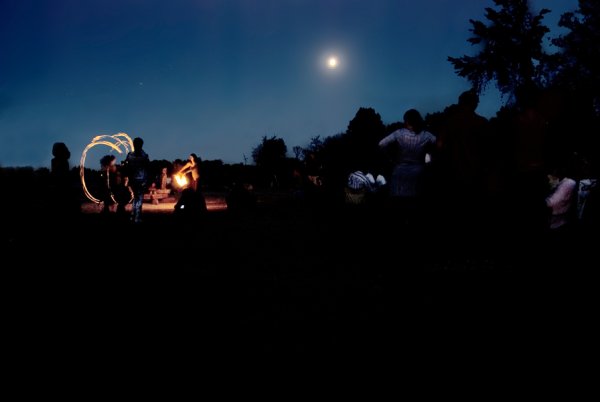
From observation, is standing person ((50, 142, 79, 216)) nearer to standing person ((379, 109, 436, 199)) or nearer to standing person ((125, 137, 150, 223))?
standing person ((125, 137, 150, 223))

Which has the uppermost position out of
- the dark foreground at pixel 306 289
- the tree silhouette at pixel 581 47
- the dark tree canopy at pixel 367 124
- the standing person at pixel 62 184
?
the tree silhouette at pixel 581 47

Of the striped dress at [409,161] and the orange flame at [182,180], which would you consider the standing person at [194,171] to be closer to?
the orange flame at [182,180]

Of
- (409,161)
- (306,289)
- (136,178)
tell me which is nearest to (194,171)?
(136,178)

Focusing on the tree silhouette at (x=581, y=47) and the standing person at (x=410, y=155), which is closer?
the standing person at (x=410, y=155)

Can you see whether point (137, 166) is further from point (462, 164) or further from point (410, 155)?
point (462, 164)

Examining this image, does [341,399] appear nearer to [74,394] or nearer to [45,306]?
[74,394]

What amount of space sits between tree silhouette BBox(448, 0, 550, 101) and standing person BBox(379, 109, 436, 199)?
111 ft

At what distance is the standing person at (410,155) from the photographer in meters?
5.42

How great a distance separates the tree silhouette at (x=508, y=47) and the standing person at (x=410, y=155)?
111 feet

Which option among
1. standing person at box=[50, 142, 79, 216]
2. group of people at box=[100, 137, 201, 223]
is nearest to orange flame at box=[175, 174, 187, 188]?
group of people at box=[100, 137, 201, 223]

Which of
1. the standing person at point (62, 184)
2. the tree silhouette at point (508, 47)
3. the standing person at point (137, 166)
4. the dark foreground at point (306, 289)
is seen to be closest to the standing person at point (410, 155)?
the dark foreground at point (306, 289)

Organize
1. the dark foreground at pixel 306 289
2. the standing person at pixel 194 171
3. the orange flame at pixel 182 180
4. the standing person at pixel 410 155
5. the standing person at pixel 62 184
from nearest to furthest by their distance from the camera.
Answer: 1. the dark foreground at pixel 306 289
2. the standing person at pixel 410 155
3. the standing person at pixel 62 184
4. the standing person at pixel 194 171
5. the orange flame at pixel 182 180

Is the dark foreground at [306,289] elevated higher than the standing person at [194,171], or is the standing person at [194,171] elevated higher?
the standing person at [194,171]

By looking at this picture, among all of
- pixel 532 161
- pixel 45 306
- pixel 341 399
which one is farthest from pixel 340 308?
pixel 532 161
